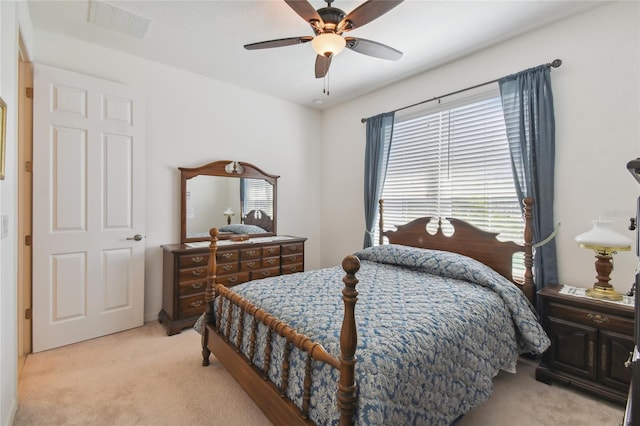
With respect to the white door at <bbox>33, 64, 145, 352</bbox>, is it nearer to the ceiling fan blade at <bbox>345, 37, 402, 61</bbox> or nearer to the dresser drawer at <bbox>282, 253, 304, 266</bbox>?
the dresser drawer at <bbox>282, 253, 304, 266</bbox>

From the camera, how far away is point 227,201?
147 inches

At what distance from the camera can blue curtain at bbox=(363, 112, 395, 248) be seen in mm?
3752

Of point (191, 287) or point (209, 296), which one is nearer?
point (209, 296)

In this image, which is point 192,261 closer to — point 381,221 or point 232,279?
point 232,279

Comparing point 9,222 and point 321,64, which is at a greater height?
point 321,64

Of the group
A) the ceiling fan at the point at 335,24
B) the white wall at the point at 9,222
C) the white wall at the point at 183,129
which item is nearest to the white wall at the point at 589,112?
the ceiling fan at the point at 335,24

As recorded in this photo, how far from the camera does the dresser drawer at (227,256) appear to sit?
3219 mm

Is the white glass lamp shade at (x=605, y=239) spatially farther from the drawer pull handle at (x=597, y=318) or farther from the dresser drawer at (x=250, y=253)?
the dresser drawer at (x=250, y=253)

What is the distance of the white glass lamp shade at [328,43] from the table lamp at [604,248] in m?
2.12

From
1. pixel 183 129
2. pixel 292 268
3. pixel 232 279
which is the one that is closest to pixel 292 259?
pixel 292 268

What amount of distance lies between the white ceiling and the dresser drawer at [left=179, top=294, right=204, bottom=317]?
2.46m

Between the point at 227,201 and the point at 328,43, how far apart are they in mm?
2345

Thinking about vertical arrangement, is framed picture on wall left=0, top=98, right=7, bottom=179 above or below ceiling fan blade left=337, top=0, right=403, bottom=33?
below

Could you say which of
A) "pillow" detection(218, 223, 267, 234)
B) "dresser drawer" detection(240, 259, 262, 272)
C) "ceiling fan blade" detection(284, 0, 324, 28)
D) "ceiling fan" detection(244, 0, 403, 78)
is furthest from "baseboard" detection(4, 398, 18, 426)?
"ceiling fan blade" detection(284, 0, 324, 28)
